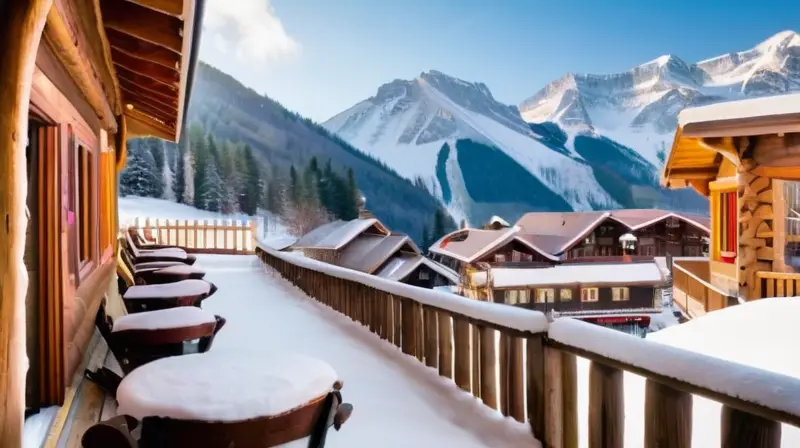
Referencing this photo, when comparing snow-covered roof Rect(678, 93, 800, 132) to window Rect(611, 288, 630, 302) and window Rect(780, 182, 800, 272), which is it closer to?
window Rect(780, 182, 800, 272)

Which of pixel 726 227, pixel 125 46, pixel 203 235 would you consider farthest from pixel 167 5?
pixel 203 235

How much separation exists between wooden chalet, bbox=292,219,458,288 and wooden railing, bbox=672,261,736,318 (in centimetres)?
1356

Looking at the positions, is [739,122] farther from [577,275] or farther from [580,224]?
[580,224]

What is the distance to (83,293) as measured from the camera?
3.65 metres

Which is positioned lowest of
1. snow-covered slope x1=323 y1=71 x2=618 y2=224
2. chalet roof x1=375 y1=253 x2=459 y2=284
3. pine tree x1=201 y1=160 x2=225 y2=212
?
chalet roof x1=375 y1=253 x2=459 y2=284

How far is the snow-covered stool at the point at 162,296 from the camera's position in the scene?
423 cm

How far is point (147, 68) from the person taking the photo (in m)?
5.14

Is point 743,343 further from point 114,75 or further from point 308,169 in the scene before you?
point 308,169

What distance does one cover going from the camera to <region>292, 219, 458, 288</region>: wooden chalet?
1014 inches

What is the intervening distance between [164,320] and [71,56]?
1.50 m

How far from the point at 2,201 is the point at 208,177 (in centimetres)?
6534

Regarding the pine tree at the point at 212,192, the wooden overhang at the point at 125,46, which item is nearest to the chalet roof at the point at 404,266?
the wooden overhang at the point at 125,46

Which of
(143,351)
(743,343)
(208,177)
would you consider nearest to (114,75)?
(143,351)

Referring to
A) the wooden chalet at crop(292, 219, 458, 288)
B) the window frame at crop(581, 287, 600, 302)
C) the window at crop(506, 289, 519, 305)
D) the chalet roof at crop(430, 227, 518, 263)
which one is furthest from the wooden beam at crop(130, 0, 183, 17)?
the window frame at crop(581, 287, 600, 302)
